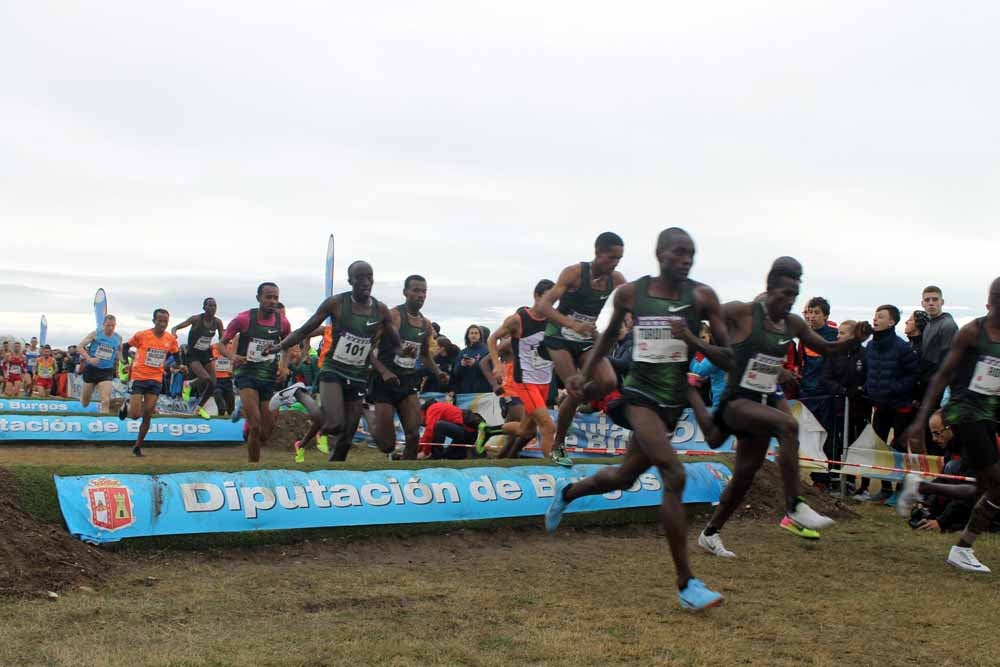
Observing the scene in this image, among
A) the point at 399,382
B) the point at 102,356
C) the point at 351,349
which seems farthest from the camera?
the point at 102,356

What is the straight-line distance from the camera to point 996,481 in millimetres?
7094

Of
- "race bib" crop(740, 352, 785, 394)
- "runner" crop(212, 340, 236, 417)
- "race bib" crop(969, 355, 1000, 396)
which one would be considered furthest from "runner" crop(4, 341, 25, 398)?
"race bib" crop(969, 355, 1000, 396)

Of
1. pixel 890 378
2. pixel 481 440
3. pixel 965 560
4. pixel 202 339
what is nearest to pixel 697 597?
pixel 965 560

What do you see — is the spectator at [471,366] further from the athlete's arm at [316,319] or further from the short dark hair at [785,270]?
the short dark hair at [785,270]

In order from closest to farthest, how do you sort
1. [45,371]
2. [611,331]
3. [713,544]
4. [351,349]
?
[611,331] → [713,544] → [351,349] → [45,371]

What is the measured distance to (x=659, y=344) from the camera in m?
6.11

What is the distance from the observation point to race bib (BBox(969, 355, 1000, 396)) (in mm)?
7000

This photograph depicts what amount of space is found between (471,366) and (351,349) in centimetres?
646

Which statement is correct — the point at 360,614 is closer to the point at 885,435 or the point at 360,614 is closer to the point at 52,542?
the point at 52,542

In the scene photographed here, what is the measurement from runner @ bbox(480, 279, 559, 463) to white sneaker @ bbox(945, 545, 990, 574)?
4144 mm

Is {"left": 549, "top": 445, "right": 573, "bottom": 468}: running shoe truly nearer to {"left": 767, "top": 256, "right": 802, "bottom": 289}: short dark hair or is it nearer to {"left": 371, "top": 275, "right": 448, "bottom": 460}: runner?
{"left": 371, "top": 275, "right": 448, "bottom": 460}: runner

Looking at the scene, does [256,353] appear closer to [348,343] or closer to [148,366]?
[348,343]

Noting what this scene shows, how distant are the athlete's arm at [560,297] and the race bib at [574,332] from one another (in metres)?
→ 0.10

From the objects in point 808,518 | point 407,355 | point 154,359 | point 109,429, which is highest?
point 407,355
